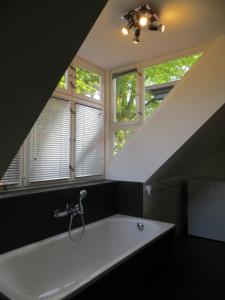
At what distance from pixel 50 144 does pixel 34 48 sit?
81.8 inches

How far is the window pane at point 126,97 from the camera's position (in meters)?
3.66

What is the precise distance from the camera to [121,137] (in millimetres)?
3783

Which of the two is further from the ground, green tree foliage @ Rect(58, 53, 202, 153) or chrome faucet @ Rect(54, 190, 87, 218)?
green tree foliage @ Rect(58, 53, 202, 153)

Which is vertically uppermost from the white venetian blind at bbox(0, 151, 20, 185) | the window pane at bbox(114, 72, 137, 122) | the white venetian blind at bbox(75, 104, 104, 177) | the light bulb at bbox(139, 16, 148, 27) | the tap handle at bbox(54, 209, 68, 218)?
the light bulb at bbox(139, 16, 148, 27)

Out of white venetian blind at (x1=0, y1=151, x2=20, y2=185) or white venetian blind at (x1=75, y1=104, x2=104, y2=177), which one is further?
white venetian blind at (x1=75, y1=104, x2=104, y2=177)

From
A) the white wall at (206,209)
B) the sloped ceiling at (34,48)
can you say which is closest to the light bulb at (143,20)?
the sloped ceiling at (34,48)

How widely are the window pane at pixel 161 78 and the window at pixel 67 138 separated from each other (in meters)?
0.73

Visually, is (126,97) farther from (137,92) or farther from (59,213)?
(59,213)

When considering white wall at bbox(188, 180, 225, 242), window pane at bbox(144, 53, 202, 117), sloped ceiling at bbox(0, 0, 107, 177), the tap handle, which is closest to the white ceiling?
window pane at bbox(144, 53, 202, 117)

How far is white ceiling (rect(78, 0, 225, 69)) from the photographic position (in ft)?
7.09

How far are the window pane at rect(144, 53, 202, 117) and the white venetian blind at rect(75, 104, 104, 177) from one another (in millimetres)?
786

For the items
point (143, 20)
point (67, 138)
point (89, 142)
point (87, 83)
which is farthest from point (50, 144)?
point (143, 20)

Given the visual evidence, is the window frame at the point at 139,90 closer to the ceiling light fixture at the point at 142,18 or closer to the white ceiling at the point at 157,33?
the white ceiling at the point at 157,33

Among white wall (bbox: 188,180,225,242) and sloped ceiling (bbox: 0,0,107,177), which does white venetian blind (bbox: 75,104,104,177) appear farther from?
sloped ceiling (bbox: 0,0,107,177)
